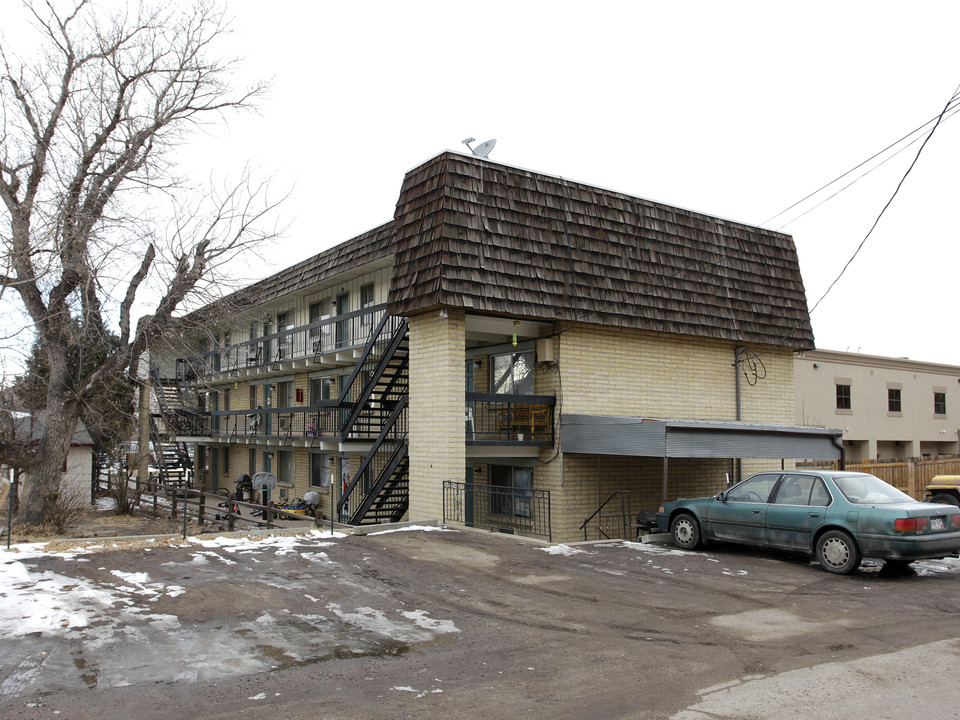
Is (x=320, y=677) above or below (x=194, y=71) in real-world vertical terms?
below

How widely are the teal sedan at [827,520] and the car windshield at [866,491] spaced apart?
0.01m

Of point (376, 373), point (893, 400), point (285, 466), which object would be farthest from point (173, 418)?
point (893, 400)

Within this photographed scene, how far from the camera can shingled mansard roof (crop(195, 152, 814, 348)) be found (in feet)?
50.6

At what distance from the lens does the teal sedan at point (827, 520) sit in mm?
9867

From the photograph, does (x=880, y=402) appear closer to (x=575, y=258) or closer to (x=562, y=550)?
(x=575, y=258)

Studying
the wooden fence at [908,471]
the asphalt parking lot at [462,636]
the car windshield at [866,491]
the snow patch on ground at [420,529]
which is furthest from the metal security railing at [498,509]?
the wooden fence at [908,471]

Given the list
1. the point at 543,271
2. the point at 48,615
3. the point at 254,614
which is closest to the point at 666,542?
the point at 543,271

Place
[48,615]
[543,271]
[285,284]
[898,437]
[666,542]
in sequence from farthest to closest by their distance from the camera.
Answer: [898,437], [285,284], [543,271], [666,542], [48,615]

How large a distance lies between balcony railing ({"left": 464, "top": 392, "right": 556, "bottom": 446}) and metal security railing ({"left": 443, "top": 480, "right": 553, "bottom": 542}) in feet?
3.88

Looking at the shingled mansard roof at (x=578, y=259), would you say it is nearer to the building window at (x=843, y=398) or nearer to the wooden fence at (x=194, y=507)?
the wooden fence at (x=194, y=507)

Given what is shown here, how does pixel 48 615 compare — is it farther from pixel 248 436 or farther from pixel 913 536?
pixel 248 436

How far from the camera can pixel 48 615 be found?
7.50m

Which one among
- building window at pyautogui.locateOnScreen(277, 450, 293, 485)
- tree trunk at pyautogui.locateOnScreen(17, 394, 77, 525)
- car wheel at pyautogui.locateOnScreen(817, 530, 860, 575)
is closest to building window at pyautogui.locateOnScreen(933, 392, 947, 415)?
building window at pyautogui.locateOnScreen(277, 450, 293, 485)

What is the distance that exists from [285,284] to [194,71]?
9220mm
